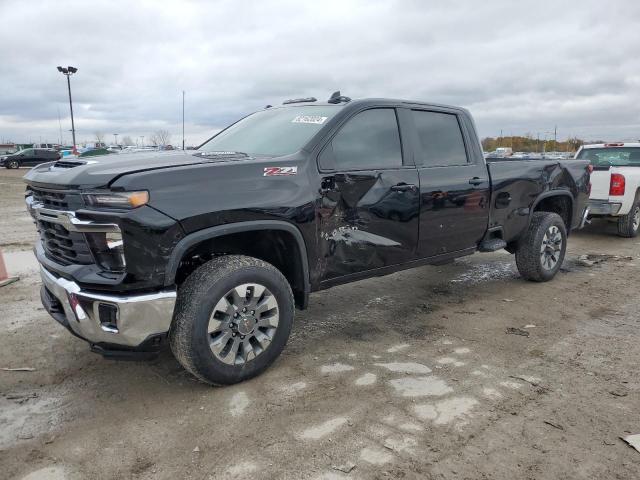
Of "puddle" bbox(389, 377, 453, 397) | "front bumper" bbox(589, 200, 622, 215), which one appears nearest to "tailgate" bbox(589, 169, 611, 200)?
"front bumper" bbox(589, 200, 622, 215)

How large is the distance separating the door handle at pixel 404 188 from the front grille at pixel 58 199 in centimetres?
229

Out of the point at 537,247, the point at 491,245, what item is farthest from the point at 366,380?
the point at 537,247

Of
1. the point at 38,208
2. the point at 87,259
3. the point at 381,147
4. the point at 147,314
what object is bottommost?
the point at 147,314

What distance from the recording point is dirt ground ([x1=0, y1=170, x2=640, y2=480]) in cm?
255

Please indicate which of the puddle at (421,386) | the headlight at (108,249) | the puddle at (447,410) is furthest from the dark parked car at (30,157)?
the puddle at (447,410)

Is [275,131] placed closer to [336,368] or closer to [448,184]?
[448,184]

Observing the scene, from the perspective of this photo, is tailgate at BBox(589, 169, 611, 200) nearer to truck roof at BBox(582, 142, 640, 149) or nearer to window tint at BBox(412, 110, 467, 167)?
truck roof at BBox(582, 142, 640, 149)

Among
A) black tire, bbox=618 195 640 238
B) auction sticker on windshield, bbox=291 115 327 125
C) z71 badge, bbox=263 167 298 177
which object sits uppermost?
auction sticker on windshield, bbox=291 115 327 125

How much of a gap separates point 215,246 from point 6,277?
3692mm

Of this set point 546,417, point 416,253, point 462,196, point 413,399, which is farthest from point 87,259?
point 462,196

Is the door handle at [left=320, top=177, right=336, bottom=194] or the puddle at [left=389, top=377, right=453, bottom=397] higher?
the door handle at [left=320, top=177, right=336, bottom=194]

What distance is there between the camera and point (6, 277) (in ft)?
18.7

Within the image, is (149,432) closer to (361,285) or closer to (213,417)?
(213,417)

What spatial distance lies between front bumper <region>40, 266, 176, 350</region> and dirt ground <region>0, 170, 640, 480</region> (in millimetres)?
493
